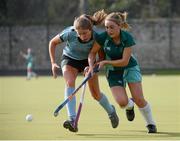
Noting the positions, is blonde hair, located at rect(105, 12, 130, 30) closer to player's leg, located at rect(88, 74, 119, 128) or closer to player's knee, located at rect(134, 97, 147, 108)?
player's leg, located at rect(88, 74, 119, 128)

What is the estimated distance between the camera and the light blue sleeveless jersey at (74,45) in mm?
9422

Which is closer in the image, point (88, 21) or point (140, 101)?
point (88, 21)

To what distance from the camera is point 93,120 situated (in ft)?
36.0

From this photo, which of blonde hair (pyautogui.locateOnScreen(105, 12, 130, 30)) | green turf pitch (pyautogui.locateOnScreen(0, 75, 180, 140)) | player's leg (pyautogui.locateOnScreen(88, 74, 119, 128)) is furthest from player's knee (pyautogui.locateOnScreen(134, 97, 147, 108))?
blonde hair (pyautogui.locateOnScreen(105, 12, 130, 30))

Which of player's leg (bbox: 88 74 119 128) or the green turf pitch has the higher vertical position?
player's leg (bbox: 88 74 119 128)

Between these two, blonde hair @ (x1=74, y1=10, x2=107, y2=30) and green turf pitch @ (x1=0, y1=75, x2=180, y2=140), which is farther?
blonde hair @ (x1=74, y1=10, x2=107, y2=30)

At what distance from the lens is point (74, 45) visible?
9.50 metres

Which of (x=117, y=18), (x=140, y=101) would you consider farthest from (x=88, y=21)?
(x=140, y=101)

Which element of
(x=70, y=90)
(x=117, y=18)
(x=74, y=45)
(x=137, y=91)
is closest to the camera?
(x=117, y=18)

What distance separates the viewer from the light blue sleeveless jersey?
942 cm

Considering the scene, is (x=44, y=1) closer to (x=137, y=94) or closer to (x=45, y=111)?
(x=45, y=111)

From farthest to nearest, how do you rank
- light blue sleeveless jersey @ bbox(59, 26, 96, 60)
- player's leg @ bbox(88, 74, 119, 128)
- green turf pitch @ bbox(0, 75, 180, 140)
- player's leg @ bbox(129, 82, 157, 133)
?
player's leg @ bbox(88, 74, 119, 128), light blue sleeveless jersey @ bbox(59, 26, 96, 60), player's leg @ bbox(129, 82, 157, 133), green turf pitch @ bbox(0, 75, 180, 140)

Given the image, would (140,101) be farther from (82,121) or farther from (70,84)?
(82,121)

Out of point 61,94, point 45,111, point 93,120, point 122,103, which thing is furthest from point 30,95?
point 122,103
